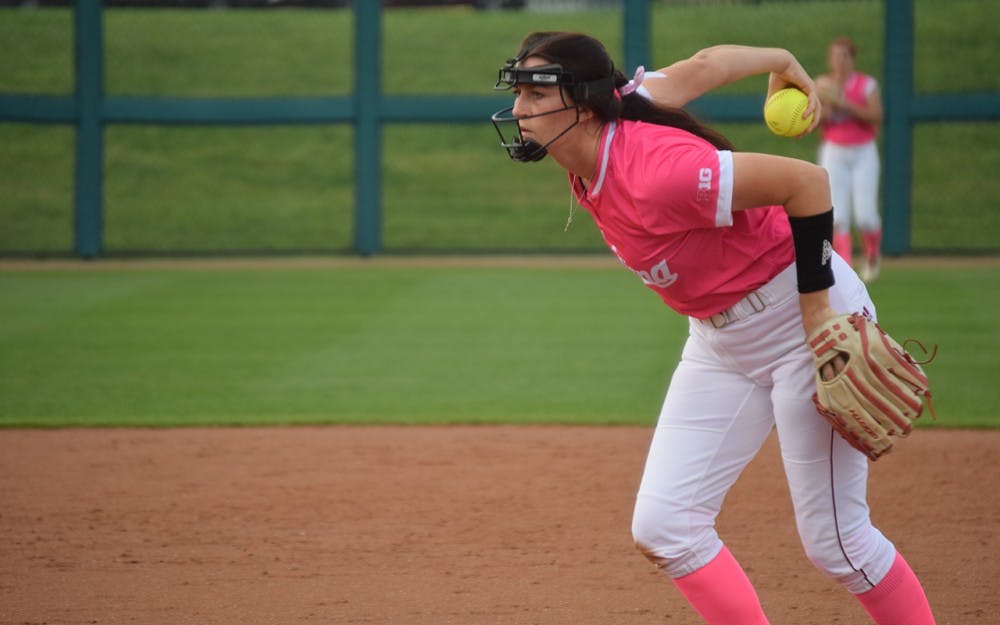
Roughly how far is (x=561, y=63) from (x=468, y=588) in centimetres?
205

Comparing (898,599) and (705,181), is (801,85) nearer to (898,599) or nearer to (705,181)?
(705,181)

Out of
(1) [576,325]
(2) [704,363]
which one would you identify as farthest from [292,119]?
(2) [704,363]

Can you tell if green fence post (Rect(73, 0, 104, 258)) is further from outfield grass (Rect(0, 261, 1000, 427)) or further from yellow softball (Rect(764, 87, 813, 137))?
yellow softball (Rect(764, 87, 813, 137))

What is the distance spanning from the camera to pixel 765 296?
10.6 ft

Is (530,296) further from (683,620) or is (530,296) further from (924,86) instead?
(924,86)

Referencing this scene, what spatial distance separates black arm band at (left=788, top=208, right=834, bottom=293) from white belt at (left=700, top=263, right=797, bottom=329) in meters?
0.11

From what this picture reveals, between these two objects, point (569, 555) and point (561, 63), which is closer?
point (561, 63)

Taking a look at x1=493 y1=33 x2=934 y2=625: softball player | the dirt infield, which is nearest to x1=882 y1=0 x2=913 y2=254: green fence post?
the dirt infield

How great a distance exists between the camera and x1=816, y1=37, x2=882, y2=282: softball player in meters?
11.3

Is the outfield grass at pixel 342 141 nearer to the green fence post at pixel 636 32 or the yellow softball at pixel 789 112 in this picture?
the green fence post at pixel 636 32

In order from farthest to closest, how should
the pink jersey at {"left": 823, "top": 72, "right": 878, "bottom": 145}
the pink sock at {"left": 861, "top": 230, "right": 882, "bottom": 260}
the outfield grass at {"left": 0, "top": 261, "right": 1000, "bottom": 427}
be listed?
the pink sock at {"left": 861, "top": 230, "right": 882, "bottom": 260} → the pink jersey at {"left": 823, "top": 72, "right": 878, "bottom": 145} → the outfield grass at {"left": 0, "top": 261, "right": 1000, "bottom": 427}

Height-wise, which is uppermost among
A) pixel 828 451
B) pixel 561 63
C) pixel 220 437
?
pixel 561 63

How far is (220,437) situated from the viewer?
22.4 ft

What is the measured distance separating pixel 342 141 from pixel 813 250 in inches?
721
